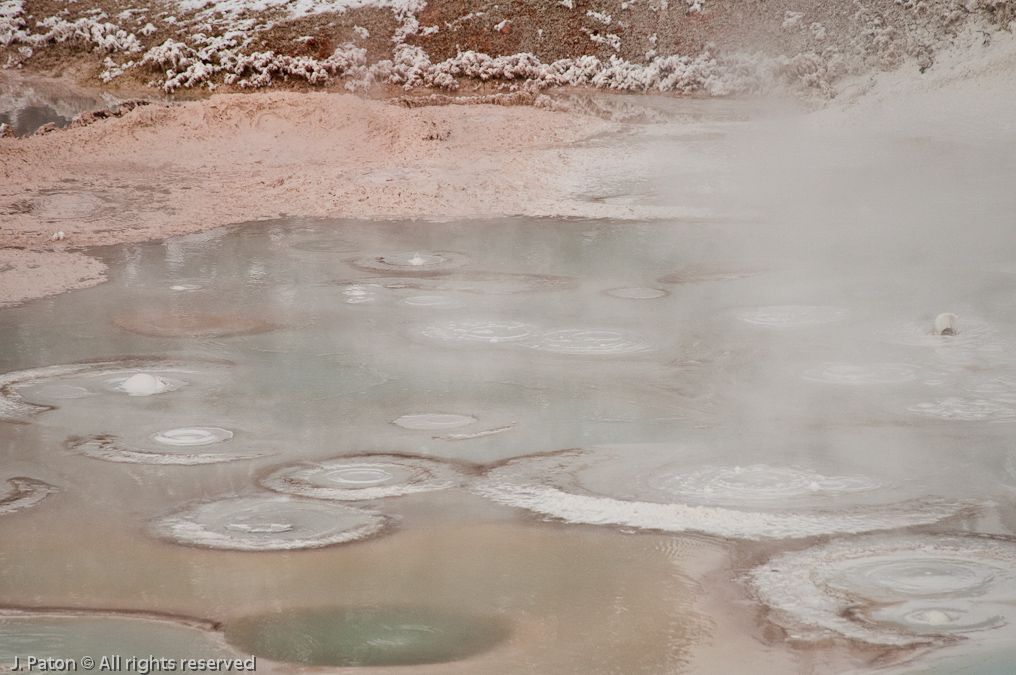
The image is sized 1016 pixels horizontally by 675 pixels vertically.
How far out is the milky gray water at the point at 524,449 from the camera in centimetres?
225

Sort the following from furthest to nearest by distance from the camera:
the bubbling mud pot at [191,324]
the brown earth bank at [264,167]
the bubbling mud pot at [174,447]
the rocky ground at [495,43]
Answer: the rocky ground at [495,43], the brown earth bank at [264,167], the bubbling mud pot at [191,324], the bubbling mud pot at [174,447]

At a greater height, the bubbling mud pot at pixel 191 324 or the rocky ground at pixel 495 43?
the rocky ground at pixel 495 43

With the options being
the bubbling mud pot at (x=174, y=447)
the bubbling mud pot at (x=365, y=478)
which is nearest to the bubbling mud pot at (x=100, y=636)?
the bubbling mud pot at (x=365, y=478)

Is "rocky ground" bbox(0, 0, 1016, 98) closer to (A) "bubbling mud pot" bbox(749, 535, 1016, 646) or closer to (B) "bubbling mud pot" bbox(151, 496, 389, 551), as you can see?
(A) "bubbling mud pot" bbox(749, 535, 1016, 646)

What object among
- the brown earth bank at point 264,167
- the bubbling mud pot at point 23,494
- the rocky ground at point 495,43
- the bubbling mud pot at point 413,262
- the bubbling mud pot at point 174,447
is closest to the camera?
the bubbling mud pot at point 23,494

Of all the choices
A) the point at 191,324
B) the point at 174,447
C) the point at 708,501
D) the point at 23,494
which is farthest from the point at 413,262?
the point at 708,501

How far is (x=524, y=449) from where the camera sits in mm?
3227

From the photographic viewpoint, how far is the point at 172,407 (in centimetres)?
358

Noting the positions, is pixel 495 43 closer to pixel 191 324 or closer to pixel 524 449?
pixel 191 324

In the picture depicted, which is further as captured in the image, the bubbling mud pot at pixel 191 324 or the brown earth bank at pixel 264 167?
the brown earth bank at pixel 264 167

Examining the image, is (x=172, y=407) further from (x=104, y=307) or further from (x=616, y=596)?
(x=616, y=596)

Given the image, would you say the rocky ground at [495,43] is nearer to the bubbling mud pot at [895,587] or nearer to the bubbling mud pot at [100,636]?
the bubbling mud pot at [895,587]

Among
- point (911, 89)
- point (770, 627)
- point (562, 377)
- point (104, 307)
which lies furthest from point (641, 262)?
point (911, 89)

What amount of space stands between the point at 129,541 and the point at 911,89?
24.7 feet
